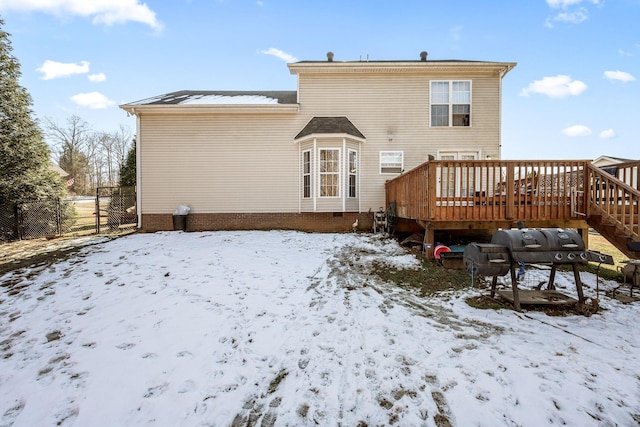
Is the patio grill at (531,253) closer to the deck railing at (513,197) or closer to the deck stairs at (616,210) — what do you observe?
the deck stairs at (616,210)

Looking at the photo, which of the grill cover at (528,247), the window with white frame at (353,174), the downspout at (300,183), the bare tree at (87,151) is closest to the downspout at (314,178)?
the downspout at (300,183)

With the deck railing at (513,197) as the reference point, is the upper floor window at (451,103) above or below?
above

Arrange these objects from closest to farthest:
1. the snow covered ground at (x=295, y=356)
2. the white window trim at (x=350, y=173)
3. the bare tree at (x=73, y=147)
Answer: the snow covered ground at (x=295, y=356)
the white window trim at (x=350, y=173)
the bare tree at (x=73, y=147)

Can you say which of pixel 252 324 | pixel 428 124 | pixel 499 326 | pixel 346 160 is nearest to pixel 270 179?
pixel 346 160

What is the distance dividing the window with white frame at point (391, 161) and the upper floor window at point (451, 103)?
5.99 feet

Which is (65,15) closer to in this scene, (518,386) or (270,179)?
(270,179)

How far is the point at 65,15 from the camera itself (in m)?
10.7

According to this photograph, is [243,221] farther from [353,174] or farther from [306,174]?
[353,174]

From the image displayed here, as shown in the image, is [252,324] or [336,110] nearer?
[252,324]

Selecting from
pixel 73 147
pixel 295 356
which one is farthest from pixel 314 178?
pixel 73 147

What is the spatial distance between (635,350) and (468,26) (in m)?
13.1

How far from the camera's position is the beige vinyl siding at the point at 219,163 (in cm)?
1078

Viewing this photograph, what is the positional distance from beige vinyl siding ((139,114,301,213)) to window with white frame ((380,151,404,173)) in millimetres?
3363

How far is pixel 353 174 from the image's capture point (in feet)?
35.2
